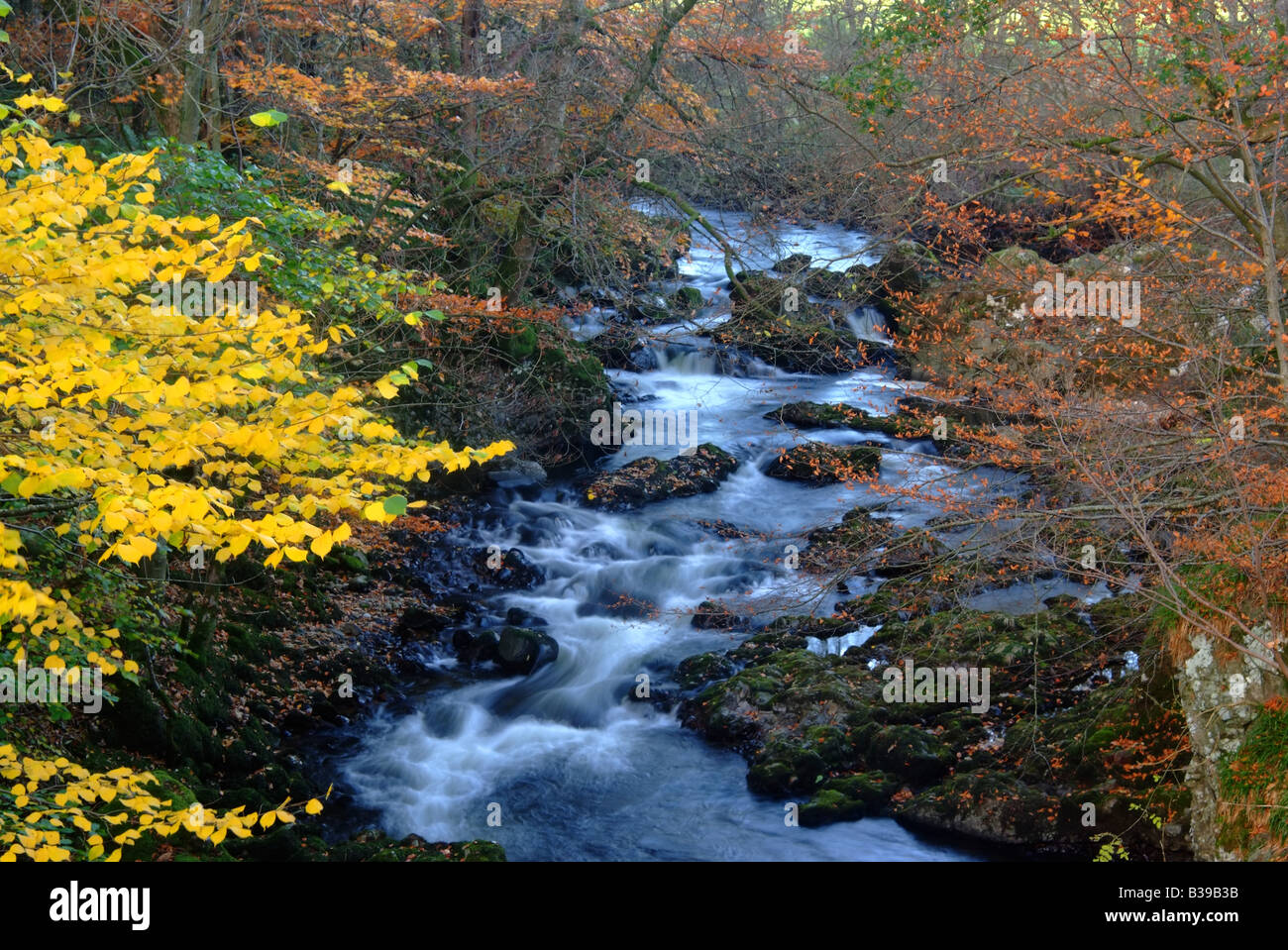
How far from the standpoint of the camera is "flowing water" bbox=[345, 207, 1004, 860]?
884 centimetres

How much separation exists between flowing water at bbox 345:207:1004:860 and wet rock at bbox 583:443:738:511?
0.24 m

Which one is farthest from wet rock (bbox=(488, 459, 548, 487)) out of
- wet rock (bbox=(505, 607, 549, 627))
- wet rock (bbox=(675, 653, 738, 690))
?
wet rock (bbox=(675, 653, 738, 690))

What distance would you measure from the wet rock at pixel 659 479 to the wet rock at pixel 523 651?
4.01 metres

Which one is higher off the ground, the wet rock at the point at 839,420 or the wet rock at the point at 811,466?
the wet rock at the point at 839,420

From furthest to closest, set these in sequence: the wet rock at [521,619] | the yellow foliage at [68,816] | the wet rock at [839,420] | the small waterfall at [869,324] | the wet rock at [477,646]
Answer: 1. the small waterfall at [869,324]
2. the wet rock at [839,420]
3. the wet rock at [521,619]
4. the wet rock at [477,646]
5. the yellow foliage at [68,816]

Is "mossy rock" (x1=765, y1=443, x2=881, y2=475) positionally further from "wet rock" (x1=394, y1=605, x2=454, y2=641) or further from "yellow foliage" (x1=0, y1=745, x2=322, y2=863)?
"yellow foliage" (x1=0, y1=745, x2=322, y2=863)

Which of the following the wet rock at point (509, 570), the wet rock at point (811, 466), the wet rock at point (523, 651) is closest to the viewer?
the wet rock at point (523, 651)

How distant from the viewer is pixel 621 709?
11.2m

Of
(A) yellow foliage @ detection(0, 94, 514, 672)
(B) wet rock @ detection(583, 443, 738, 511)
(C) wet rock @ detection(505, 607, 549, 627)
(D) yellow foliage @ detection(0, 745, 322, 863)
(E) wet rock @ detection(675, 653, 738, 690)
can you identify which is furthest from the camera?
(B) wet rock @ detection(583, 443, 738, 511)

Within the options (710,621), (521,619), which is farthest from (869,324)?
(521,619)

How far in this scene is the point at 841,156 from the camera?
35.5ft

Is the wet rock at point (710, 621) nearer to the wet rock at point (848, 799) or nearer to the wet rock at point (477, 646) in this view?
the wet rock at point (477, 646)

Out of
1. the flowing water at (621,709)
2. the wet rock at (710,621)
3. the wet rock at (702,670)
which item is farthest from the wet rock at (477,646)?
the wet rock at (710,621)

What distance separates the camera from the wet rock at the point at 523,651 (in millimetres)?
11711
